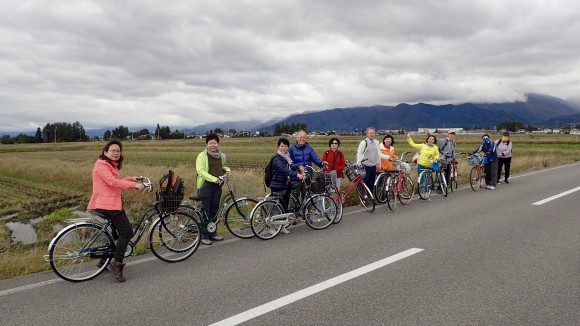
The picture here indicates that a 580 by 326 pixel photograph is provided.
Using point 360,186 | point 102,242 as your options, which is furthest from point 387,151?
point 102,242

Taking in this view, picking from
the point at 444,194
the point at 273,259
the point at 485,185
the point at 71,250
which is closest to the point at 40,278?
the point at 71,250

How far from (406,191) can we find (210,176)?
5.66 m

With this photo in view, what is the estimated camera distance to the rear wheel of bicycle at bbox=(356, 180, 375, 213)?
8.63 metres

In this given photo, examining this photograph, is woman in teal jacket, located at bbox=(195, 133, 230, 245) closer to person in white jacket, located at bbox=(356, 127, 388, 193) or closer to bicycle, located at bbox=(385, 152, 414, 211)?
person in white jacket, located at bbox=(356, 127, 388, 193)

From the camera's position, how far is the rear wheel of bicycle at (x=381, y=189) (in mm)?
9555

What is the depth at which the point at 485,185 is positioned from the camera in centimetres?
1270

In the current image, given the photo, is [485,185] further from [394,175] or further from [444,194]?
[394,175]

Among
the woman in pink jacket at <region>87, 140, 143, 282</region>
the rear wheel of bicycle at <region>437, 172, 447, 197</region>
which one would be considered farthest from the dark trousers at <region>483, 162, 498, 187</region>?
the woman in pink jacket at <region>87, 140, 143, 282</region>

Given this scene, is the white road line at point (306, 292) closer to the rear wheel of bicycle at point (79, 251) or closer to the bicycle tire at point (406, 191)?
the rear wheel of bicycle at point (79, 251)

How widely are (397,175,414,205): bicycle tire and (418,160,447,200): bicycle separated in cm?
60

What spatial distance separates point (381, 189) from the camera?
9.77 meters

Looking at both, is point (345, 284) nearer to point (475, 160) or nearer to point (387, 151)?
point (387, 151)

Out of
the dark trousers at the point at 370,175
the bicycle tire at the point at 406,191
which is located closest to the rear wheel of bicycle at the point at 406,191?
the bicycle tire at the point at 406,191

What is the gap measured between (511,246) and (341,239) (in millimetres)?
2724
